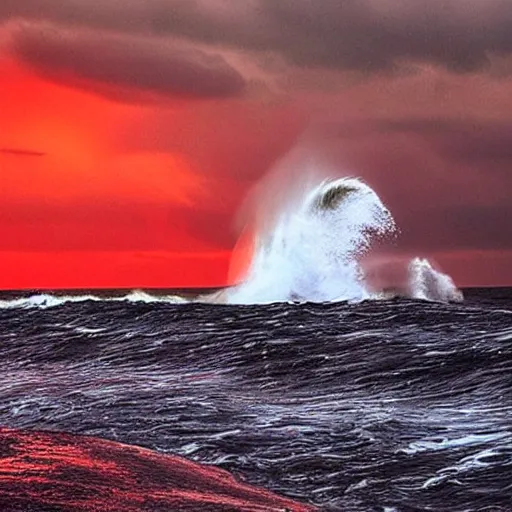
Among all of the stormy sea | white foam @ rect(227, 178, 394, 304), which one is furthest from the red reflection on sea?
white foam @ rect(227, 178, 394, 304)

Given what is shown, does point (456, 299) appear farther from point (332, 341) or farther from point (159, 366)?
point (159, 366)

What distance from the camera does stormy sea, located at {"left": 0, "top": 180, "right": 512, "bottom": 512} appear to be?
857cm

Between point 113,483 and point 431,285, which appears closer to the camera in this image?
point 113,483

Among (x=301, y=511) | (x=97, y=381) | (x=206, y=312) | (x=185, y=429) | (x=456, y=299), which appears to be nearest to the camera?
(x=301, y=511)

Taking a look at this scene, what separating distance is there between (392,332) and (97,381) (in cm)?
843

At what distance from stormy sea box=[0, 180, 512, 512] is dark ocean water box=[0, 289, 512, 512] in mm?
35

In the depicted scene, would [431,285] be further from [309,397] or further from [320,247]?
[309,397]

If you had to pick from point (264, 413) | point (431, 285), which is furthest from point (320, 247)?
point (264, 413)

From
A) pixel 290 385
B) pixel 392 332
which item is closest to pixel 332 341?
pixel 392 332

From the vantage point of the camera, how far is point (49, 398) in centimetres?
1512

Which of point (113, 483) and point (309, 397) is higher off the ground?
point (309, 397)

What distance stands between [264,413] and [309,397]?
178 centimetres

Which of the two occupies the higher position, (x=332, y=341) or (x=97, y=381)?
(x=332, y=341)

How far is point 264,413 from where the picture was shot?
1272cm
